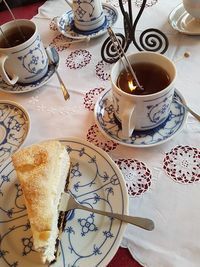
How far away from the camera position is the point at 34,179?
542 mm

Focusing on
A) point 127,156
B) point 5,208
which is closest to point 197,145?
point 127,156

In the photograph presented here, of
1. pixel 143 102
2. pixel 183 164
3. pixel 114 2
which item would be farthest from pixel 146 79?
pixel 114 2

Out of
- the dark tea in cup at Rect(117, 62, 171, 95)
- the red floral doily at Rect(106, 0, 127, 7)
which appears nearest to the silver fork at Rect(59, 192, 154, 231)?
the dark tea in cup at Rect(117, 62, 171, 95)

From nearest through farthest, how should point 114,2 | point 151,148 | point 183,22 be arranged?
1. point 151,148
2. point 183,22
3. point 114,2

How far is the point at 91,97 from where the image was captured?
0.76m

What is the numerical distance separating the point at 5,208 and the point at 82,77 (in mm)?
379

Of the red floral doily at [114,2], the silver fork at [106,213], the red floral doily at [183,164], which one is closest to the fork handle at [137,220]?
the silver fork at [106,213]

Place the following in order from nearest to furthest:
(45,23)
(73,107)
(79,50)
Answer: (73,107), (79,50), (45,23)

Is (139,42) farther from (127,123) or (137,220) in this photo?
(137,220)

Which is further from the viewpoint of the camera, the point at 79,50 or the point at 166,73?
the point at 79,50

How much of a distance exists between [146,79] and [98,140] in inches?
6.1

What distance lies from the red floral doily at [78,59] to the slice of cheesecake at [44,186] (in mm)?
310

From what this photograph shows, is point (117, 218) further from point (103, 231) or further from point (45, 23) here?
point (45, 23)

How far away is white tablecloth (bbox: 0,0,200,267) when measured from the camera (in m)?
0.51
